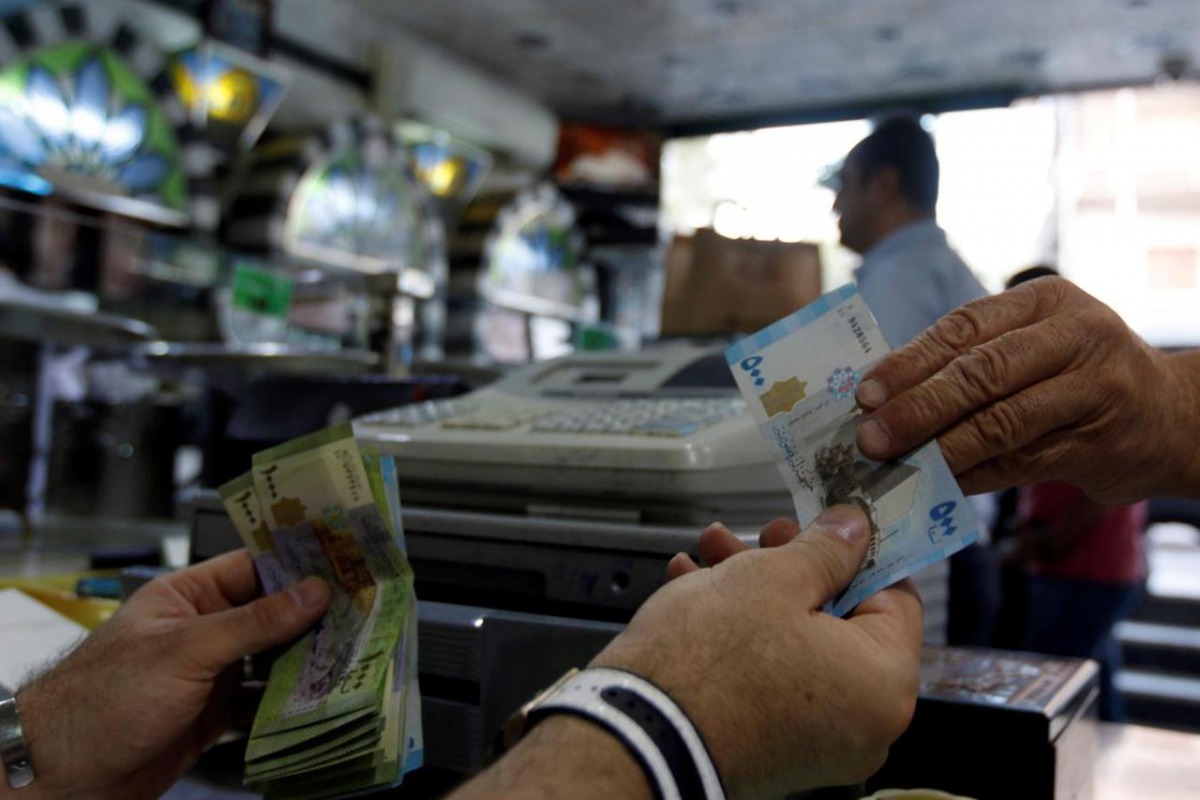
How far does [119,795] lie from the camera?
82 centimetres

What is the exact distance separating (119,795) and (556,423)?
1.67 ft

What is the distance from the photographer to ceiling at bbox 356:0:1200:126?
19.2 feet

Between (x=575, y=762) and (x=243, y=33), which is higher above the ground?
(x=243, y=33)

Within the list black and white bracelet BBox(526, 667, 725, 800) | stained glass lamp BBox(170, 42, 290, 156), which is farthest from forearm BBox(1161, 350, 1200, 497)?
stained glass lamp BBox(170, 42, 290, 156)

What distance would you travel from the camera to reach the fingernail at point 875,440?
694mm

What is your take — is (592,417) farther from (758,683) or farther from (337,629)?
(758,683)

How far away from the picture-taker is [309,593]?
2.62ft

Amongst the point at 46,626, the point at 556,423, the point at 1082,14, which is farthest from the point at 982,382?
the point at 1082,14

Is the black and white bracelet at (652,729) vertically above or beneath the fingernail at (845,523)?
beneath

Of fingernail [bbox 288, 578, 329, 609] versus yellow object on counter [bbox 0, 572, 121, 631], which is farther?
yellow object on counter [bbox 0, 572, 121, 631]

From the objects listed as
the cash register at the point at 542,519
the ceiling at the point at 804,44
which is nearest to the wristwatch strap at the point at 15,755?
the cash register at the point at 542,519

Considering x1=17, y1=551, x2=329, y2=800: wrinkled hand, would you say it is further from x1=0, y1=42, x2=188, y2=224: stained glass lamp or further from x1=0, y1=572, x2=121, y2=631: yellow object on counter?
x1=0, y1=42, x2=188, y2=224: stained glass lamp

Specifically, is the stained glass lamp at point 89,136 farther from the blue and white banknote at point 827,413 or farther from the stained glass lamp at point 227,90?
the blue and white banknote at point 827,413

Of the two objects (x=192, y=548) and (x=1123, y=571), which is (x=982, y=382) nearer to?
(x=192, y=548)
